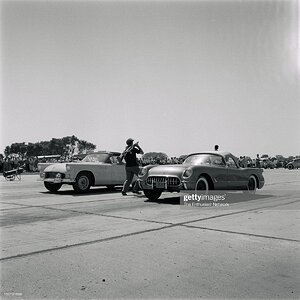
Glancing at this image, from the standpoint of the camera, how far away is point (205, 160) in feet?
33.4

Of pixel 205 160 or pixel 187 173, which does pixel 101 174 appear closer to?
pixel 205 160

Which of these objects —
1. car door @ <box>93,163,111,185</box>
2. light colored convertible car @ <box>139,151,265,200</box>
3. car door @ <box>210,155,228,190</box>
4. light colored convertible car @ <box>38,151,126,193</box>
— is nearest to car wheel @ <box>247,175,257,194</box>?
light colored convertible car @ <box>139,151,265,200</box>

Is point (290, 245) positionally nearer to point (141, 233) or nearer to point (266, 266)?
point (266, 266)

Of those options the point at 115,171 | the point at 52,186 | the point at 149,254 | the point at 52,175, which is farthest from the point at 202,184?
the point at 52,186

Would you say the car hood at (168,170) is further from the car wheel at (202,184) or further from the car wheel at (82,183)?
the car wheel at (82,183)

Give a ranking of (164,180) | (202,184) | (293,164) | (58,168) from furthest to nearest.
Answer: (293,164), (58,168), (202,184), (164,180)

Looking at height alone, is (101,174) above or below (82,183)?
above

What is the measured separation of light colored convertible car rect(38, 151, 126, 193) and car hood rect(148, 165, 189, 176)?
3152 millimetres

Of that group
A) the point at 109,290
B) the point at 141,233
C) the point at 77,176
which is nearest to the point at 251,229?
the point at 141,233

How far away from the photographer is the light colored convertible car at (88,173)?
38.3ft

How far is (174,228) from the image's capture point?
5.86 m

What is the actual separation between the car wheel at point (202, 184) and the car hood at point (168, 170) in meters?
0.48

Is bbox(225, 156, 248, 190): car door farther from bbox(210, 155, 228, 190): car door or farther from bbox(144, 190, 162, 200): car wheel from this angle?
bbox(144, 190, 162, 200): car wheel

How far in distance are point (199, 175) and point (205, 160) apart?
1026 mm
